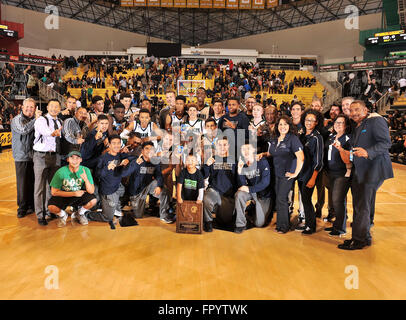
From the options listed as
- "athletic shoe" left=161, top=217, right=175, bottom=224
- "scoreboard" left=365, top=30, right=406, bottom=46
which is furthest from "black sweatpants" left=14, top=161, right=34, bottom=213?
"scoreboard" left=365, top=30, right=406, bottom=46

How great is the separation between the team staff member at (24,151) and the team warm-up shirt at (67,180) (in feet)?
2.42

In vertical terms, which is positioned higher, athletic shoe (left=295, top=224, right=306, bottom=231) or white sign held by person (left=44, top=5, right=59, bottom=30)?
white sign held by person (left=44, top=5, right=59, bottom=30)

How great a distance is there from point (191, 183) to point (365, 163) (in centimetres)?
230

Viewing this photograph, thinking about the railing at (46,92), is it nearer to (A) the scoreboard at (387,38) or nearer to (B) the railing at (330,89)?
(B) the railing at (330,89)

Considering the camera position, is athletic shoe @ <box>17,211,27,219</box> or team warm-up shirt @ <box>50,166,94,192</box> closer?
team warm-up shirt @ <box>50,166,94,192</box>

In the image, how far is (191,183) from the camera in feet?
14.3

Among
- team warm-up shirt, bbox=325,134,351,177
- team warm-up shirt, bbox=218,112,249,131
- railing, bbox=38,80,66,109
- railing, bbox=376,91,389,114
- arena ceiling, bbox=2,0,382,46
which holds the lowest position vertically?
team warm-up shirt, bbox=325,134,351,177

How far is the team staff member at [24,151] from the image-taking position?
452 cm

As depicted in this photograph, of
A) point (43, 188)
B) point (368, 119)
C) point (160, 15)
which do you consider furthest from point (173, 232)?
point (160, 15)

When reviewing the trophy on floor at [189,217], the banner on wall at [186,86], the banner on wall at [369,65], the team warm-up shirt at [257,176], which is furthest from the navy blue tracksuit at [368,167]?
the banner on wall at [369,65]

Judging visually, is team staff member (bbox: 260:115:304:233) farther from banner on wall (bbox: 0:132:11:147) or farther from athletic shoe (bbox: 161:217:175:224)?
banner on wall (bbox: 0:132:11:147)

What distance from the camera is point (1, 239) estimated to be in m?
3.90

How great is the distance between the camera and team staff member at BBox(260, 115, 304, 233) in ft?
13.6

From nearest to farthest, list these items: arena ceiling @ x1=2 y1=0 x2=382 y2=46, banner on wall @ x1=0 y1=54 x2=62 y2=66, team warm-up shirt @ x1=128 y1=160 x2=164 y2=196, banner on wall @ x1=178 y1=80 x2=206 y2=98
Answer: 1. team warm-up shirt @ x1=128 y1=160 x2=164 y2=196
2. banner on wall @ x1=0 y1=54 x2=62 y2=66
3. banner on wall @ x1=178 y1=80 x2=206 y2=98
4. arena ceiling @ x1=2 y1=0 x2=382 y2=46
